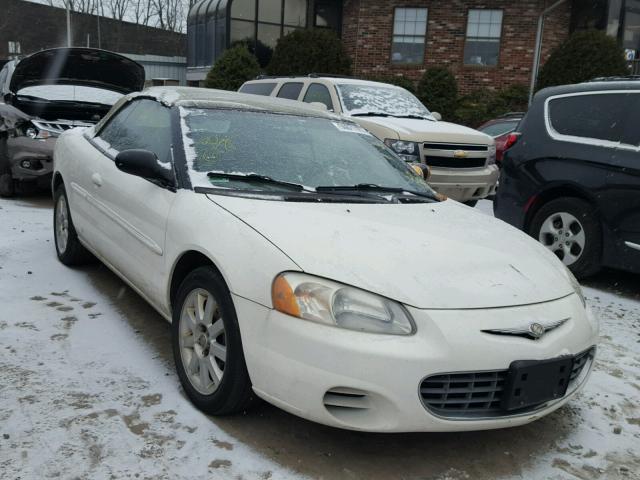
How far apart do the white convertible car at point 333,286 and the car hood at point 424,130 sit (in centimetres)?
398

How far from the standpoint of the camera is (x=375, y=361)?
2301 millimetres

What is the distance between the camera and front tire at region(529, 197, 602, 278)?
5.24 m

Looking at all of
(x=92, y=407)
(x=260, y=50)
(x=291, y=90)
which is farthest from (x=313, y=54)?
(x=92, y=407)

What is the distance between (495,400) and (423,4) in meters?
19.9

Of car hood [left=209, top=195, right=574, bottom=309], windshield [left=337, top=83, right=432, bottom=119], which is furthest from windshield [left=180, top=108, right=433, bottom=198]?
windshield [left=337, top=83, right=432, bottom=119]

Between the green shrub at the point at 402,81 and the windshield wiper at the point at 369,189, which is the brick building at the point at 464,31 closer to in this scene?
the green shrub at the point at 402,81

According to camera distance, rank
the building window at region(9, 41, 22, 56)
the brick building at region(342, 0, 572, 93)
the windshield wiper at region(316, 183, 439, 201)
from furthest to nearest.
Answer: the building window at region(9, 41, 22, 56)
the brick building at region(342, 0, 572, 93)
the windshield wiper at region(316, 183, 439, 201)

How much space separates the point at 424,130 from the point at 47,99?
15.7 feet

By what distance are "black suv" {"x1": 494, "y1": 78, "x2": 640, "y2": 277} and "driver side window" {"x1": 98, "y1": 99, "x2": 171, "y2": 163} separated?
139 inches

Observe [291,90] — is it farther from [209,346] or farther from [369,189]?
[209,346]

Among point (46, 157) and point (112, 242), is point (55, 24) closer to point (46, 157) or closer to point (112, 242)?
point (46, 157)

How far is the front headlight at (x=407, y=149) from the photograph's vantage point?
7.51 m

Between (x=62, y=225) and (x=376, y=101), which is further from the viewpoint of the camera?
(x=376, y=101)

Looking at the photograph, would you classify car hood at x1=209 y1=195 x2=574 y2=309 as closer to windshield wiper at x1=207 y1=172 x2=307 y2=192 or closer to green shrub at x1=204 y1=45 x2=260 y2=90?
windshield wiper at x1=207 y1=172 x2=307 y2=192
